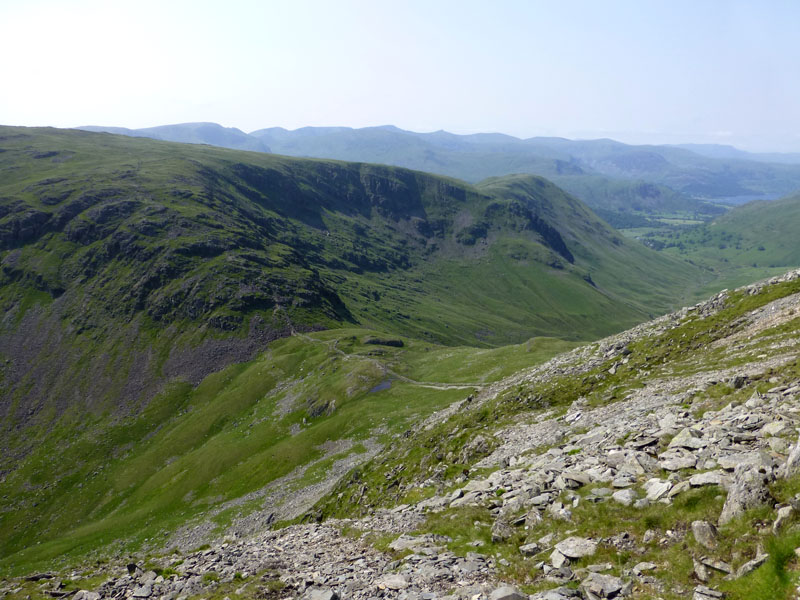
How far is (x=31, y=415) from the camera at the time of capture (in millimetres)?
153500

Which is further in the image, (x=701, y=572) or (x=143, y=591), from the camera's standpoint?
(x=143, y=591)

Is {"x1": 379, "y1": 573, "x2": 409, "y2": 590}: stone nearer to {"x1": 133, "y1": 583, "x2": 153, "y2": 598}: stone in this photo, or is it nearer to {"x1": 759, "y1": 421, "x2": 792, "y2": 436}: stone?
{"x1": 133, "y1": 583, "x2": 153, "y2": 598}: stone

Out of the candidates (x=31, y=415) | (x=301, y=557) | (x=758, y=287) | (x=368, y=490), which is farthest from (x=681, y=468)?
(x=31, y=415)

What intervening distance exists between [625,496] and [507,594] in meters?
7.71

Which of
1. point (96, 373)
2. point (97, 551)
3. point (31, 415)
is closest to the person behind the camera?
point (97, 551)

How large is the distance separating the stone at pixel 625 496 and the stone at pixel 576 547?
8.97ft

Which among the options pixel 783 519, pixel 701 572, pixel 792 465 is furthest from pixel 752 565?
pixel 792 465

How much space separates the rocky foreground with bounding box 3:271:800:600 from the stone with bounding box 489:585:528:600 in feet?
0.19

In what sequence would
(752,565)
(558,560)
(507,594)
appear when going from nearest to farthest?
(752,565) < (507,594) < (558,560)

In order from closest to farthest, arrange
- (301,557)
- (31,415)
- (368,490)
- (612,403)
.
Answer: (301,557), (612,403), (368,490), (31,415)

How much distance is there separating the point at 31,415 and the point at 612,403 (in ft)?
629

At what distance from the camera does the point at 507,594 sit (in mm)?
15664

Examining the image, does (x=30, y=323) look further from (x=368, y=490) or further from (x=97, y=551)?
(x=368, y=490)

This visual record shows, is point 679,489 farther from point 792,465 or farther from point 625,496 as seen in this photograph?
point 792,465
